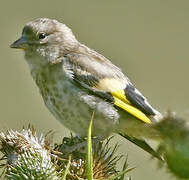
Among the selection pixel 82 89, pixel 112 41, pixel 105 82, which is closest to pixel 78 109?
pixel 82 89

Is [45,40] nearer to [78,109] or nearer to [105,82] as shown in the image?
[105,82]

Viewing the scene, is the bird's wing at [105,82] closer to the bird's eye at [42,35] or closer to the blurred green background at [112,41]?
the bird's eye at [42,35]

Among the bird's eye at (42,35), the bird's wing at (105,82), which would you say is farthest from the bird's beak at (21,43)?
the bird's wing at (105,82)

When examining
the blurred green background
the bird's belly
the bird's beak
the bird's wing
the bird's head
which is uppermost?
the blurred green background

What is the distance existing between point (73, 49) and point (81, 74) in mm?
504

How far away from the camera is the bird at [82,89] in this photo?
4.77 metres

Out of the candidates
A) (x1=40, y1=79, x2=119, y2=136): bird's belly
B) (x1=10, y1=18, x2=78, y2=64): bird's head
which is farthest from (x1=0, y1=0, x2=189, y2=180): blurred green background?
(x1=40, y1=79, x2=119, y2=136): bird's belly

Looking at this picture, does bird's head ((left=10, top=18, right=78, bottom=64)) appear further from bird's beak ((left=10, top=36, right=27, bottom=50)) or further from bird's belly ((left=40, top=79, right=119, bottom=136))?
bird's belly ((left=40, top=79, right=119, bottom=136))

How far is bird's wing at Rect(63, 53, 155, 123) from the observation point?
192 inches

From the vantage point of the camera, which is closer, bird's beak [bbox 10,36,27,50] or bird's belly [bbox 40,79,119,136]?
bird's belly [bbox 40,79,119,136]

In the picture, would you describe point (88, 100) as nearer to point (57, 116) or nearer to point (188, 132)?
point (57, 116)

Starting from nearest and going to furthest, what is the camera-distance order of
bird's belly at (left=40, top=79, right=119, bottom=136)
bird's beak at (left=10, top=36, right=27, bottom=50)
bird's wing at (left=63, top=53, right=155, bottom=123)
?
bird's belly at (left=40, top=79, right=119, bottom=136) < bird's wing at (left=63, top=53, right=155, bottom=123) < bird's beak at (left=10, top=36, right=27, bottom=50)

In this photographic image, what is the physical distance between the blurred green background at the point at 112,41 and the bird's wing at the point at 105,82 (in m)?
1.32

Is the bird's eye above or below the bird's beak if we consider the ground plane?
above
